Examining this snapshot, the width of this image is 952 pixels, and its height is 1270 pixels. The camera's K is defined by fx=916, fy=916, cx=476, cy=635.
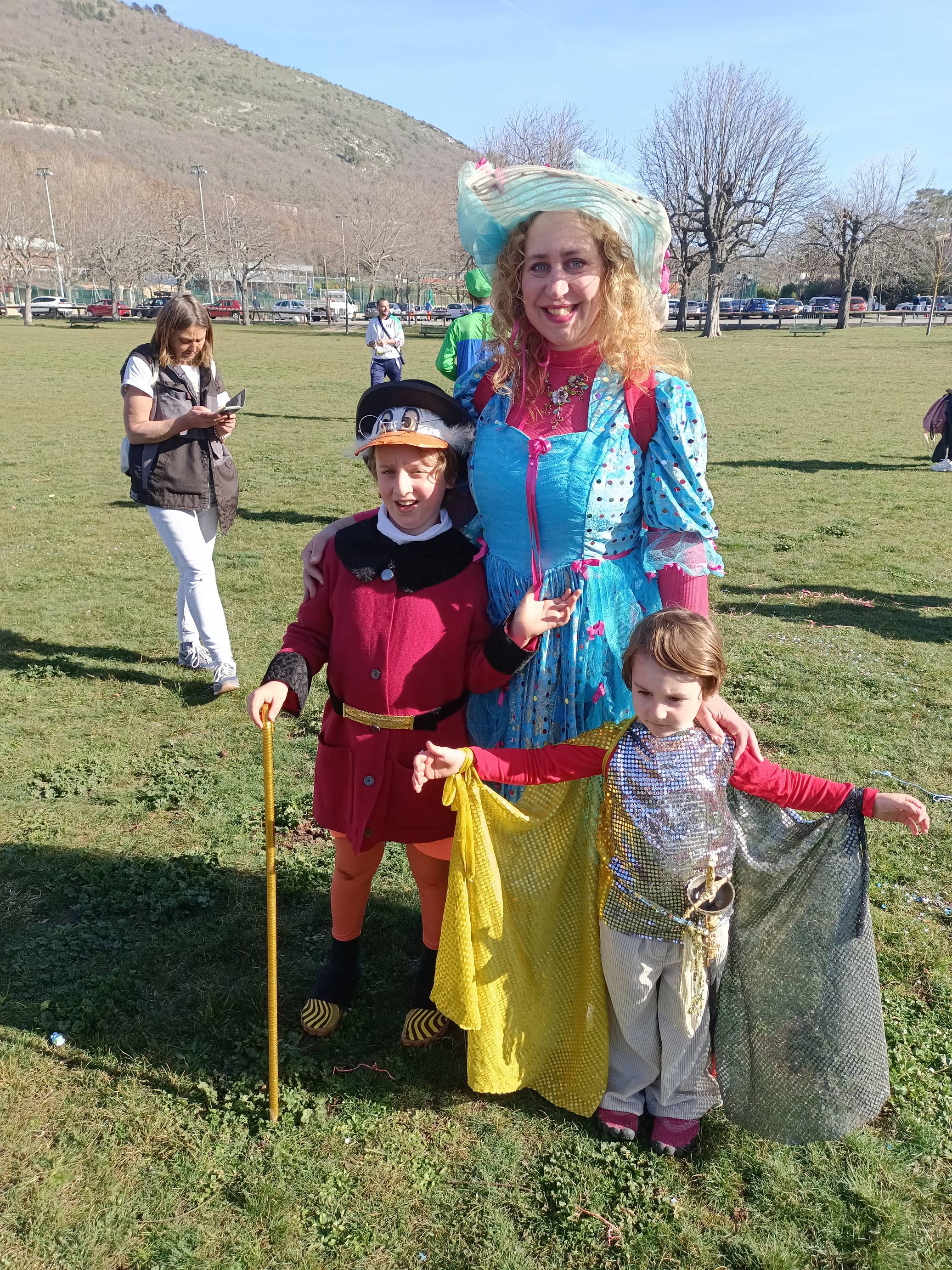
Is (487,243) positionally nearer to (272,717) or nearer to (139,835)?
(272,717)

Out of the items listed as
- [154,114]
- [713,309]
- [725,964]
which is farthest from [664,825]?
[154,114]

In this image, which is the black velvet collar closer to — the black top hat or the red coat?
the red coat

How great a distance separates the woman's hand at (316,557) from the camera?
2734 mm

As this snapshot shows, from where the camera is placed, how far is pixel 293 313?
61.2 m

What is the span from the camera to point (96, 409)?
17.4 m

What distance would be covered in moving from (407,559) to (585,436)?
60 centimetres

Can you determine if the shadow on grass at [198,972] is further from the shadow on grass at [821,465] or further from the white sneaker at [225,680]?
the shadow on grass at [821,465]

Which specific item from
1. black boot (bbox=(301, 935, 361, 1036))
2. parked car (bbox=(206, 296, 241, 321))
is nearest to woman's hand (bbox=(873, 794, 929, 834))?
black boot (bbox=(301, 935, 361, 1036))

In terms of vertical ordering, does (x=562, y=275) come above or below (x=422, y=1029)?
above

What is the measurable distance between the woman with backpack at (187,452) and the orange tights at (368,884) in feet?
9.23

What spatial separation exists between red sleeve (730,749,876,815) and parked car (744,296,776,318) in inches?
2466

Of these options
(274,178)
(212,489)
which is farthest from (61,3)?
(212,489)

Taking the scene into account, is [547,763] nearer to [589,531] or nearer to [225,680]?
[589,531]

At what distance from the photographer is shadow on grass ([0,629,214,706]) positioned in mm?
5754
